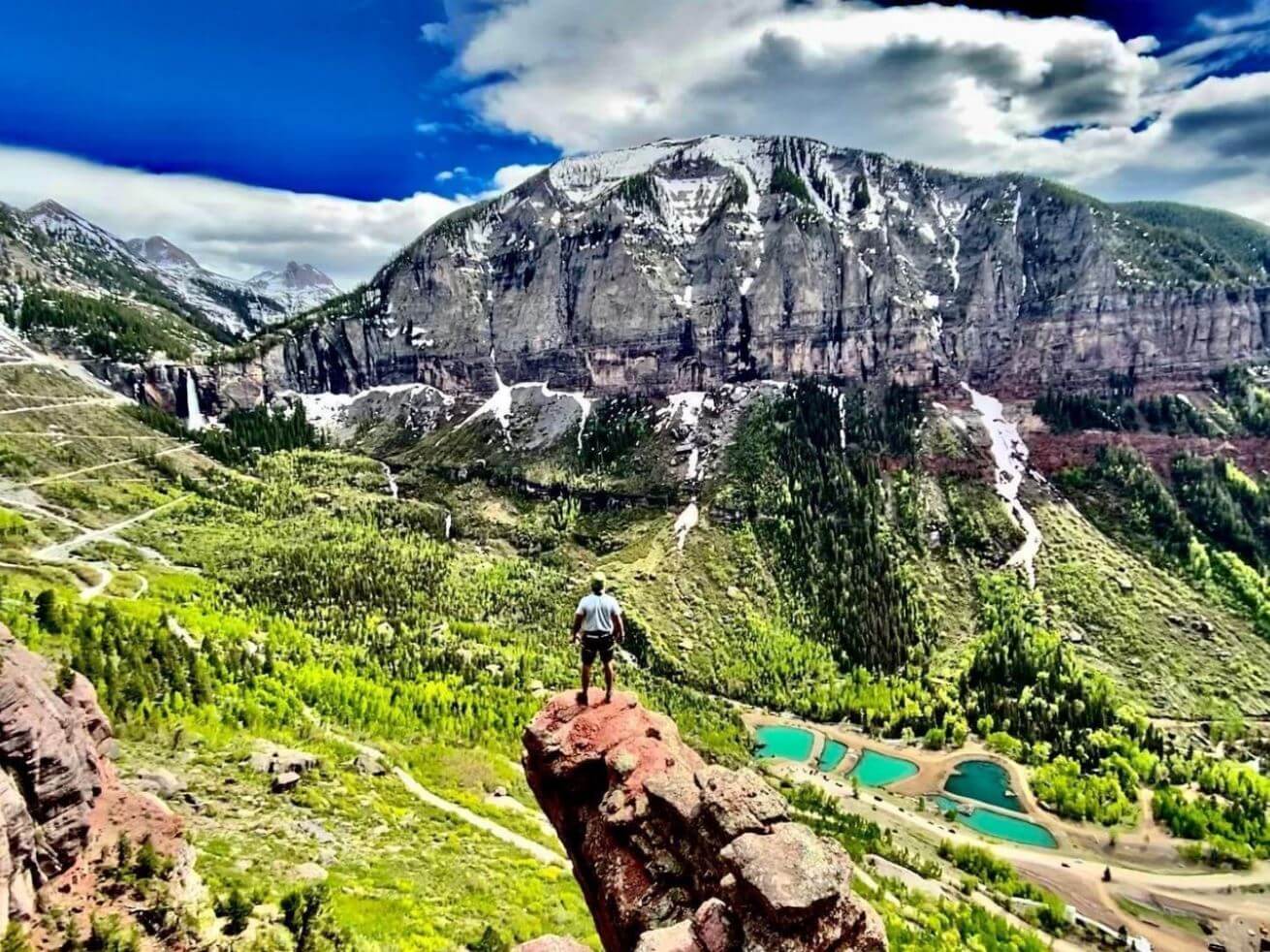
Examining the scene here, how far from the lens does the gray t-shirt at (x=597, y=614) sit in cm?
2680

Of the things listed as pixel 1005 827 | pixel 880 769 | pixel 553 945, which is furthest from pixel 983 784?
pixel 553 945

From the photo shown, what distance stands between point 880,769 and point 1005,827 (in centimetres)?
2346

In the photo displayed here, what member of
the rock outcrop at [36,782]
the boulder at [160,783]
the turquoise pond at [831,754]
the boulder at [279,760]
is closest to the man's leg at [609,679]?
the rock outcrop at [36,782]

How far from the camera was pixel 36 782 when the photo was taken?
2967 cm

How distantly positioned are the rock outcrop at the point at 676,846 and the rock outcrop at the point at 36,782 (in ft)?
62.9

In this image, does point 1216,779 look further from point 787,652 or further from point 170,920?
point 170,920

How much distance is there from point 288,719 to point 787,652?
120m

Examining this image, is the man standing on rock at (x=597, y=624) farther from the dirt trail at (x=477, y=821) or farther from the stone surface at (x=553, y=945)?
the dirt trail at (x=477, y=821)

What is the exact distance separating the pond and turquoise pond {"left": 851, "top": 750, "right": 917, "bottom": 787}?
10.0m

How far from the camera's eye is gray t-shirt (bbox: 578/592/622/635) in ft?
87.9

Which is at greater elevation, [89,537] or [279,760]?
[89,537]

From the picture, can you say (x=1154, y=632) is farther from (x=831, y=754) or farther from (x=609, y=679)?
(x=609, y=679)

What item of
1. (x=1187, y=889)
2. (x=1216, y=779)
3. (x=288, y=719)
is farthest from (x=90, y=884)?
(x=1216, y=779)

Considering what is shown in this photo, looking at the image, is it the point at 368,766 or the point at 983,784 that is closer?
the point at 368,766
